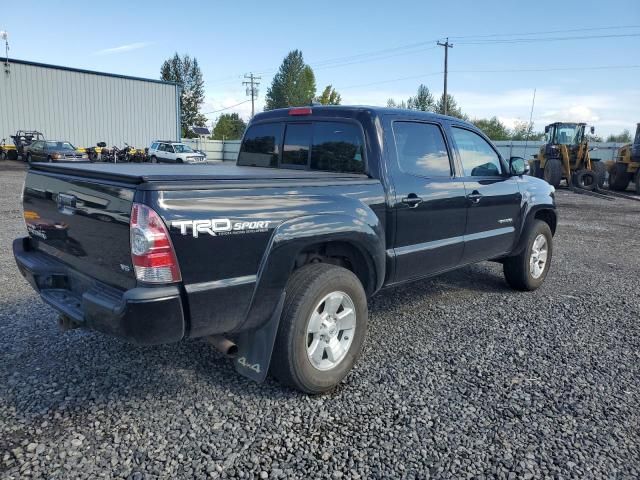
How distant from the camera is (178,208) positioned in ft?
8.08

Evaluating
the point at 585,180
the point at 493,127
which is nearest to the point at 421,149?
the point at 585,180

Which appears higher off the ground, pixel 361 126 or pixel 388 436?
pixel 361 126

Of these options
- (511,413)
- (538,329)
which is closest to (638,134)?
(538,329)

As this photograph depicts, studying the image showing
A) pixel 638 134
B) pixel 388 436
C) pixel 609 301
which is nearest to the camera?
pixel 388 436

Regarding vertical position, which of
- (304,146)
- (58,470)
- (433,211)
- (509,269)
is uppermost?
(304,146)

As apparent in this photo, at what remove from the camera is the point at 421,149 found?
4.13 m

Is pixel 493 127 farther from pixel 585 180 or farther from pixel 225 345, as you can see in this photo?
pixel 225 345

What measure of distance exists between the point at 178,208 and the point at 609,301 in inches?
189

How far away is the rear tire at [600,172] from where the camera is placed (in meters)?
19.9

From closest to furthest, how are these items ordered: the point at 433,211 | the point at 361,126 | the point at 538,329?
the point at 361,126, the point at 433,211, the point at 538,329

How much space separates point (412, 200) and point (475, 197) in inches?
38.6

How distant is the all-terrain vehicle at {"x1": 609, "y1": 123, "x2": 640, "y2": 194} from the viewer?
19.6m

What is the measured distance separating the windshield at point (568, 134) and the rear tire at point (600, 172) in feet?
4.45

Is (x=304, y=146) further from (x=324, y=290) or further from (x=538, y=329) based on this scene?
(x=538, y=329)
